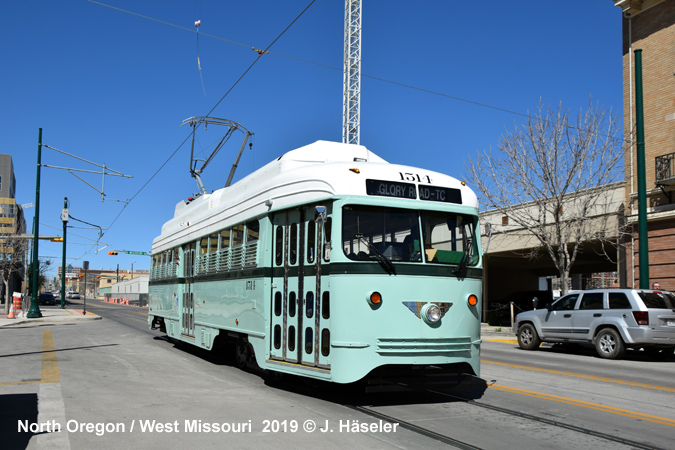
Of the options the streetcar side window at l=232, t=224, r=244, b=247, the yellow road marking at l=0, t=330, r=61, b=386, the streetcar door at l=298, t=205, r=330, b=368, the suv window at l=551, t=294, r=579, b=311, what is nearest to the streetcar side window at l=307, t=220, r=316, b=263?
the streetcar door at l=298, t=205, r=330, b=368

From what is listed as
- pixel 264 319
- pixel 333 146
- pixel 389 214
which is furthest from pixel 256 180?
pixel 389 214

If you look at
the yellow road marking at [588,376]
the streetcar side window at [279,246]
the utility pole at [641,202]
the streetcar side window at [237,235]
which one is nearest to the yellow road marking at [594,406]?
the yellow road marking at [588,376]

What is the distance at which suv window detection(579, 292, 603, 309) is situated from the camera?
51.3 feet

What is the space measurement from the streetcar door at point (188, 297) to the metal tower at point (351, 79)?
4657cm

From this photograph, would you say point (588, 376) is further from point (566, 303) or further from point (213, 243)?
point (213, 243)

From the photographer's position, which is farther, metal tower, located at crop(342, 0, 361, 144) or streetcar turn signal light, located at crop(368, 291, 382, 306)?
metal tower, located at crop(342, 0, 361, 144)

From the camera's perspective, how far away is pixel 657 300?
14805 millimetres

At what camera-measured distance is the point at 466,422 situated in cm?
721

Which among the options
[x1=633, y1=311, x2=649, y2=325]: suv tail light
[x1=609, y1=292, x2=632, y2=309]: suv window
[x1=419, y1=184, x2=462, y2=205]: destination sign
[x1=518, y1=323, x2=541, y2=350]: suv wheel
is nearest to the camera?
[x1=419, y1=184, x2=462, y2=205]: destination sign

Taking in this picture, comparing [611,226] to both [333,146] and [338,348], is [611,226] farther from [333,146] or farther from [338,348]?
[338,348]

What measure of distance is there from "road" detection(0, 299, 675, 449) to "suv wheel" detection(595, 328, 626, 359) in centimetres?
212

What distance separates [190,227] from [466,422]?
29.5ft

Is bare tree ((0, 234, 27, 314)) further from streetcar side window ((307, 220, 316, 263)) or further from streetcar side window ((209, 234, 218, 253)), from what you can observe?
streetcar side window ((307, 220, 316, 263))

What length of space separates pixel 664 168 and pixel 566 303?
8367mm
